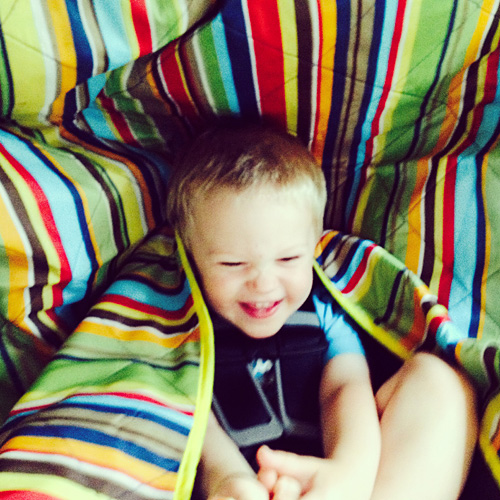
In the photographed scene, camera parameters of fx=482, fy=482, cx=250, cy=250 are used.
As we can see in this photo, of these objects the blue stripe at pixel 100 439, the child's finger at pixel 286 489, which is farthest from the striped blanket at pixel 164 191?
the child's finger at pixel 286 489

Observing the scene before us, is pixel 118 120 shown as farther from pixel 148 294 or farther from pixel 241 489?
pixel 241 489

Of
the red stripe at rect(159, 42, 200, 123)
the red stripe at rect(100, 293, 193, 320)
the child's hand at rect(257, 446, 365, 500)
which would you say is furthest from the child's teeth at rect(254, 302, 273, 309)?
the red stripe at rect(159, 42, 200, 123)

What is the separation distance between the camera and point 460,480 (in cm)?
60

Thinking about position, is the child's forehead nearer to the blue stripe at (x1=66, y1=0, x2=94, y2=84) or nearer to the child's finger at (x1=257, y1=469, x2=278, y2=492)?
the blue stripe at (x1=66, y1=0, x2=94, y2=84)

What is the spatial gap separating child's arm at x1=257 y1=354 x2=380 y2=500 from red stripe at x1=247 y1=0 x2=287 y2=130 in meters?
0.43

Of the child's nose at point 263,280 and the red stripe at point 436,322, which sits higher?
the child's nose at point 263,280

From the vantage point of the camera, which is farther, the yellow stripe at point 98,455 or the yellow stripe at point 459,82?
the yellow stripe at point 459,82

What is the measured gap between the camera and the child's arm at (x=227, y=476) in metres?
0.54

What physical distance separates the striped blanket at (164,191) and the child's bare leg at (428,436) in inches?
1.2

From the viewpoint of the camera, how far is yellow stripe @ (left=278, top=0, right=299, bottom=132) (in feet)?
2.08

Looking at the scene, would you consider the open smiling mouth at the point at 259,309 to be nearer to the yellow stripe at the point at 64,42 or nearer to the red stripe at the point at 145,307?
the red stripe at the point at 145,307

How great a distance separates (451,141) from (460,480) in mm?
493

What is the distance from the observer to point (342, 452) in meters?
0.63

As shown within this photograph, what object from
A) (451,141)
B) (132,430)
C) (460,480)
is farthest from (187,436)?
(451,141)
